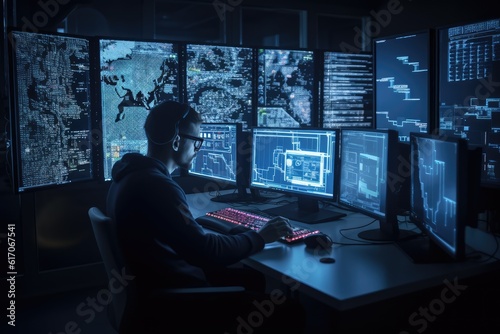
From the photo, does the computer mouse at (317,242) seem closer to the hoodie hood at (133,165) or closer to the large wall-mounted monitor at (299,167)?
the large wall-mounted monitor at (299,167)

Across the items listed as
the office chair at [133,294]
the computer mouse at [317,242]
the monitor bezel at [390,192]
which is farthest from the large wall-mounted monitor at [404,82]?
the office chair at [133,294]

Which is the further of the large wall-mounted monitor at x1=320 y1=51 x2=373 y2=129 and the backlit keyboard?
the large wall-mounted monitor at x1=320 y1=51 x2=373 y2=129

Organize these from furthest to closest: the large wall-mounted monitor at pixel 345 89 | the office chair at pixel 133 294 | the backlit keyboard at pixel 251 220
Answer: the large wall-mounted monitor at pixel 345 89 < the backlit keyboard at pixel 251 220 < the office chair at pixel 133 294

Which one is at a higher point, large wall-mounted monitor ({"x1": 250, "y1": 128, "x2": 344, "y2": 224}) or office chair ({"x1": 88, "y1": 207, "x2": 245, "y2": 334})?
large wall-mounted monitor ({"x1": 250, "y1": 128, "x2": 344, "y2": 224})

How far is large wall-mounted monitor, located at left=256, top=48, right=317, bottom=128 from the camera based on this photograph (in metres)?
3.76

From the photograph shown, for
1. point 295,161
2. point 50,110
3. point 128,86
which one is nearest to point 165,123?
point 295,161

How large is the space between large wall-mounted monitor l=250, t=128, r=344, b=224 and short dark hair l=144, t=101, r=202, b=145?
0.72m

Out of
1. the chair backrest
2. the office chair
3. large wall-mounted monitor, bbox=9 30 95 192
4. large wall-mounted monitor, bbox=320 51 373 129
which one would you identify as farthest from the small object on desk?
large wall-mounted monitor, bbox=320 51 373 129

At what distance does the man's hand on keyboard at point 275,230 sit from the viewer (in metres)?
2.07

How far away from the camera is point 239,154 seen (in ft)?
9.81

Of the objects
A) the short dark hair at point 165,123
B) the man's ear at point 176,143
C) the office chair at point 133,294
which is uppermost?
the short dark hair at point 165,123

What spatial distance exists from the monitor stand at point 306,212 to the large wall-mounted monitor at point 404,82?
70 cm

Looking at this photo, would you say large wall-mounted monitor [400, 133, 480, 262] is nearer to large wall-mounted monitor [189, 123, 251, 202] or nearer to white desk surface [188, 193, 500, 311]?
white desk surface [188, 193, 500, 311]

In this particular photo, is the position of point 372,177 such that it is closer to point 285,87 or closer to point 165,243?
point 165,243
